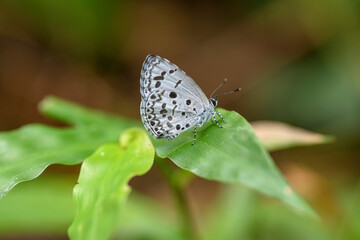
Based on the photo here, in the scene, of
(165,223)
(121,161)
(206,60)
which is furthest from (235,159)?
(206,60)

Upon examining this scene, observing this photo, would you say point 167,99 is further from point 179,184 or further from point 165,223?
point 165,223

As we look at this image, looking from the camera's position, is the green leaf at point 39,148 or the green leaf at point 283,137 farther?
the green leaf at point 283,137

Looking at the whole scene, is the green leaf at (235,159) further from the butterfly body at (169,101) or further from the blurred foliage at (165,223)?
the blurred foliage at (165,223)

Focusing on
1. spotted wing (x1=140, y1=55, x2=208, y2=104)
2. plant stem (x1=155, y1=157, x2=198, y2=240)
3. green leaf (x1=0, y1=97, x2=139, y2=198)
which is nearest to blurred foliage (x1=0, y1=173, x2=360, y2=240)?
plant stem (x1=155, y1=157, x2=198, y2=240)

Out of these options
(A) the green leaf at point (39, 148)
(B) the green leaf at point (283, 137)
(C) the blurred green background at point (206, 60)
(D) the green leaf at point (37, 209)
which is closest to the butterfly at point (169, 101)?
(A) the green leaf at point (39, 148)

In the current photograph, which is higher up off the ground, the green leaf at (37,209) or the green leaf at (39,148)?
the green leaf at (37,209)

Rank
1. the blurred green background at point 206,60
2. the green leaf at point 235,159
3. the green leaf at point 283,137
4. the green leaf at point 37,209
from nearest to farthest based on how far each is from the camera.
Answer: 1. the green leaf at point 235,159
2. the green leaf at point 283,137
3. the green leaf at point 37,209
4. the blurred green background at point 206,60

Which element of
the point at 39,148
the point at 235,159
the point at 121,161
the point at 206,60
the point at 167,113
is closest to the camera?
the point at 235,159

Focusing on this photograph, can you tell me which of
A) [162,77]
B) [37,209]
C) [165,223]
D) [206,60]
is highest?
[206,60]

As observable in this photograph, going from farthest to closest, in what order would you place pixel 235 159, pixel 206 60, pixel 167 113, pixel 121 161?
1. pixel 206 60
2. pixel 167 113
3. pixel 121 161
4. pixel 235 159
